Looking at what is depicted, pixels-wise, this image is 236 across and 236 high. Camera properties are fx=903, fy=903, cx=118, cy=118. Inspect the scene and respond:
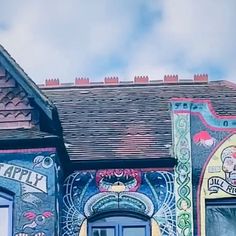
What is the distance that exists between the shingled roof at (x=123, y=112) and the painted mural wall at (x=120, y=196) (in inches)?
14.4

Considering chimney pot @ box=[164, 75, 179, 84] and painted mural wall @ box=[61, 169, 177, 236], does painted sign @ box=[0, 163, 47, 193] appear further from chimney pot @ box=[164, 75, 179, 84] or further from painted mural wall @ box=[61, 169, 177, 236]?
chimney pot @ box=[164, 75, 179, 84]

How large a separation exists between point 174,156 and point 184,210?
1.04m

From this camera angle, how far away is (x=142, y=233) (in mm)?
16203

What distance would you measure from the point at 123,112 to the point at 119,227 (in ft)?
11.8

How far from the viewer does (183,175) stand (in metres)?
16.5

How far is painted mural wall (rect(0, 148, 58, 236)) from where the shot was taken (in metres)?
15.1

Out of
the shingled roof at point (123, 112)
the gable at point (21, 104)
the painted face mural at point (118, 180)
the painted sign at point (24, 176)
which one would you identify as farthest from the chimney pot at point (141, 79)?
the painted sign at point (24, 176)

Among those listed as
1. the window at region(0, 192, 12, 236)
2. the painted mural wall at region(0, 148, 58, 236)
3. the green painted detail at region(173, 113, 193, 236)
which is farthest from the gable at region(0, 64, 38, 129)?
the green painted detail at region(173, 113, 193, 236)

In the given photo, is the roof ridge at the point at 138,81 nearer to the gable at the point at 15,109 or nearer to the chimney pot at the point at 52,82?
the chimney pot at the point at 52,82

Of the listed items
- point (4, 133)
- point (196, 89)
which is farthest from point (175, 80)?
point (4, 133)

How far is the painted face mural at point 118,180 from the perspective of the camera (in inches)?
647

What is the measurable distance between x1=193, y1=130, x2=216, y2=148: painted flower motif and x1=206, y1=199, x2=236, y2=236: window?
1.07 metres

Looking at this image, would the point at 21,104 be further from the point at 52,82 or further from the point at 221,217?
the point at 52,82

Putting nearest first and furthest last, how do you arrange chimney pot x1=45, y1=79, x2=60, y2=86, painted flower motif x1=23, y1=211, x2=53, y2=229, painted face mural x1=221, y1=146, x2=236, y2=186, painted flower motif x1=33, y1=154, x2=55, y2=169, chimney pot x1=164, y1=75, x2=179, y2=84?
painted flower motif x1=23, y1=211, x2=53, y2=229 → painted flower motif x1=33, y1=154, x2=55, y2=169 → painted face mural x1=221, y1=146, x2=236, y2=186 → chimney pot x1=164, y1=75, x2=179, y2=84 → chimney pot x1=45, y1=79, x2=60, y2=86
